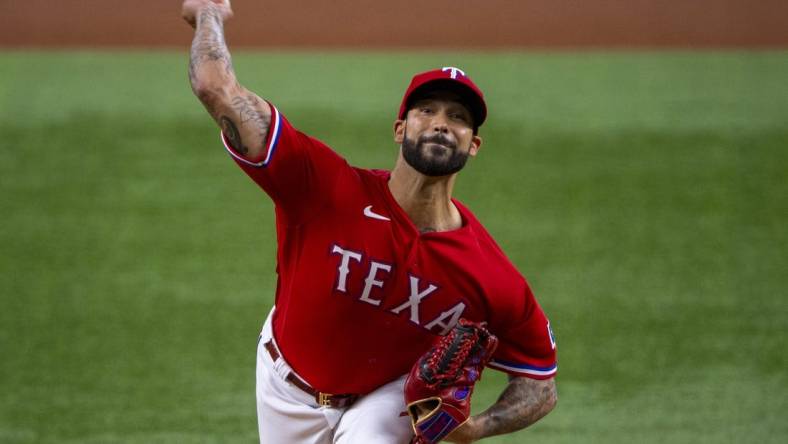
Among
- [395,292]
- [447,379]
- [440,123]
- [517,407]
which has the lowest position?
[517,407]

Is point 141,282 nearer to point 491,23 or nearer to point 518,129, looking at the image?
point 518,129

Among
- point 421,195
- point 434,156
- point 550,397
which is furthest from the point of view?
point 550,397

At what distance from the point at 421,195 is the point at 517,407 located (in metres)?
0.78

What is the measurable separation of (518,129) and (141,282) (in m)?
3.91

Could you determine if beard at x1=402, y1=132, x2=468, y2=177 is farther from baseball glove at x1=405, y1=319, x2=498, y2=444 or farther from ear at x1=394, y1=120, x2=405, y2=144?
baseball glove at x1=405, y1=319, x2=498, y2=444

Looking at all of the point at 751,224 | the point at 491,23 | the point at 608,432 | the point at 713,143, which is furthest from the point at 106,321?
the point at 491,23

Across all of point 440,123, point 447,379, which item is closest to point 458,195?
point 440,123

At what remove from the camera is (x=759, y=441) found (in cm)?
573

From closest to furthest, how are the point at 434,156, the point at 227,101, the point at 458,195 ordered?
the point at 227,101, the point at 434,156, the point at 458,195

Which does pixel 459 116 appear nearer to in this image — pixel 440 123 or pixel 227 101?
pixel 440 123

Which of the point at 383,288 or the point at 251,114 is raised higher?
the point at 251,114

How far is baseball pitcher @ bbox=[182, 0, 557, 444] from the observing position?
349cm

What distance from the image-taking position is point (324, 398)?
3732 millimetres

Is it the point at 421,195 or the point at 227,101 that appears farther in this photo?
the point at 421,195
